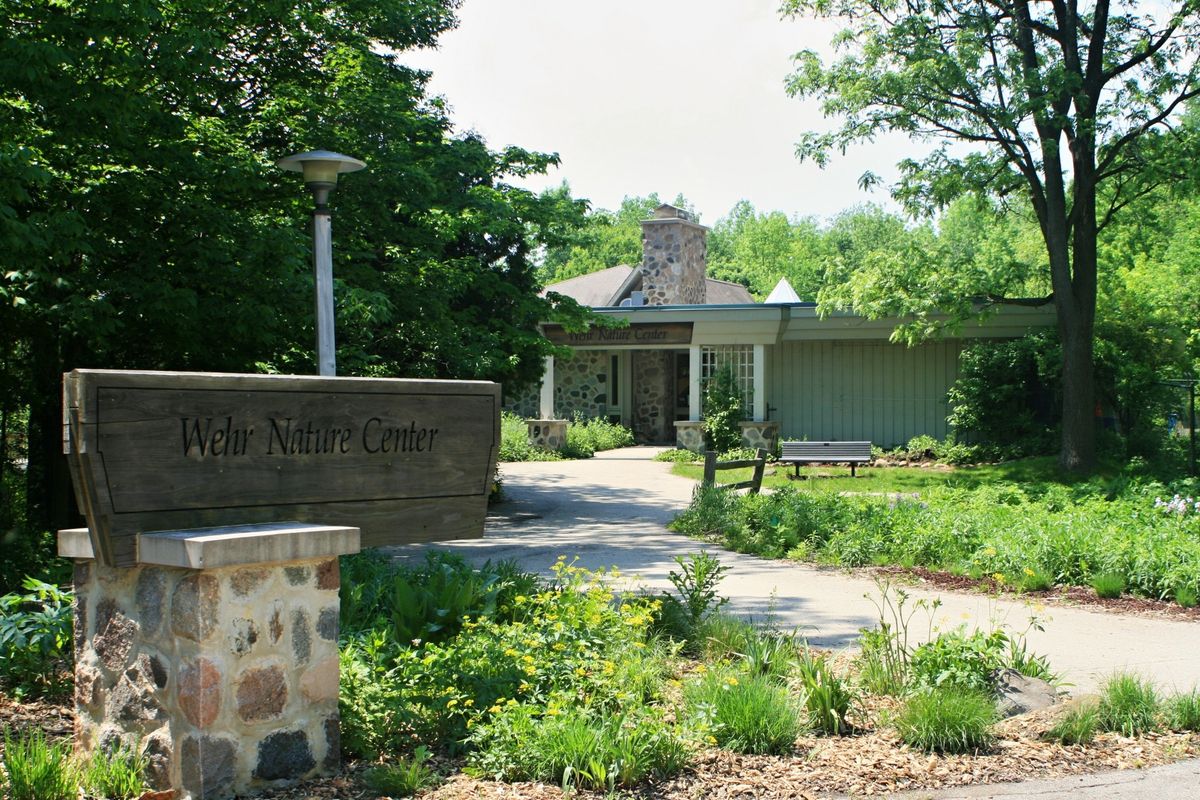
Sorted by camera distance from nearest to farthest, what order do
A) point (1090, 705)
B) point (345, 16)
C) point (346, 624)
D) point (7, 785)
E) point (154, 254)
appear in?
point (7, 785)
point (1090, 705)
point (346, 624)
point (154, 254)
point (345, 16)

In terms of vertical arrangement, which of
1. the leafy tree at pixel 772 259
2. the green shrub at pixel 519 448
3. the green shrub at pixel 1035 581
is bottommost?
the green shrub at pixel 1035 581

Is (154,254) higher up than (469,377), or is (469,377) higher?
(154,254)

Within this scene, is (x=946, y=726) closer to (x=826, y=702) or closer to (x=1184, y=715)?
(x=826, y=702)

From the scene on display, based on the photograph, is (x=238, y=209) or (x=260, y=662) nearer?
(x=260, y=662)

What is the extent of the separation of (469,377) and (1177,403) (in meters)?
14.2

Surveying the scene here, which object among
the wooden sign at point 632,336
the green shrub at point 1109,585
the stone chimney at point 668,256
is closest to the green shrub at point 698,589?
the green shrub at point 1109,585

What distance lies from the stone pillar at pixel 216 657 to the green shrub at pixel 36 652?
3.01ft

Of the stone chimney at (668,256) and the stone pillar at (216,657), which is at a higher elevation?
the stone chimney at (668,256)

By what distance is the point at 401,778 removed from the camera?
4.16 meters

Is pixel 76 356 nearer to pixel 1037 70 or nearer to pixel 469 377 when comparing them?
pixel 469 377

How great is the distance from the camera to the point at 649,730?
439 centimetres

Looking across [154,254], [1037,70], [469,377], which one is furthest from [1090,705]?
[1037,70]

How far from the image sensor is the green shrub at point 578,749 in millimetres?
4234

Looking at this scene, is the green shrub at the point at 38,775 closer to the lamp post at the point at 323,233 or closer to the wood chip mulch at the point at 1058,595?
the lamp post at the point at 323,233
